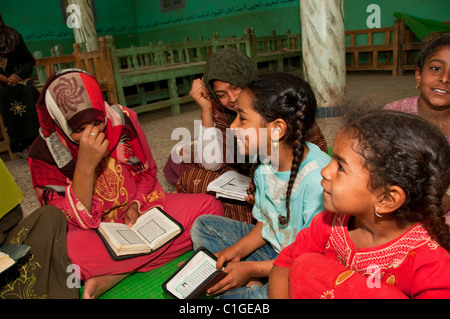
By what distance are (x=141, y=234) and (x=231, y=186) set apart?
512 mm

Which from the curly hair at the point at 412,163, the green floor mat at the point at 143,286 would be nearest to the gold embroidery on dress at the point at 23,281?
the green floor mat at the point at 143,286

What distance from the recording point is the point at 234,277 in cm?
131

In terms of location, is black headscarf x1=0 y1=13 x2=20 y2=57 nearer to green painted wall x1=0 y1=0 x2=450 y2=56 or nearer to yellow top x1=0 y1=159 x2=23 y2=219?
yellow top x1=0 y1=159 x2=23 y2=219

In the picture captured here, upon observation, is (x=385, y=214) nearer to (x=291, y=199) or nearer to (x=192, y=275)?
(x=291, y=199)

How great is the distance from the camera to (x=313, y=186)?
124 centimetres

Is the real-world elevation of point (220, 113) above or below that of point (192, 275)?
above

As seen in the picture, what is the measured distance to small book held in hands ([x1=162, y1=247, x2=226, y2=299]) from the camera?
49.6 inches

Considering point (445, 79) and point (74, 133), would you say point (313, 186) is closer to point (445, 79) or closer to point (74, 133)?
point (445, 79)

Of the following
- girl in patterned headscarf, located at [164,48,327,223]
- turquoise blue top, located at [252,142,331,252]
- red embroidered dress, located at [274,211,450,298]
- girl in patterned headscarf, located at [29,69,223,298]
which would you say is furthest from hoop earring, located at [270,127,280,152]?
girl in patterned headscarf, located at [29,69,223,298]

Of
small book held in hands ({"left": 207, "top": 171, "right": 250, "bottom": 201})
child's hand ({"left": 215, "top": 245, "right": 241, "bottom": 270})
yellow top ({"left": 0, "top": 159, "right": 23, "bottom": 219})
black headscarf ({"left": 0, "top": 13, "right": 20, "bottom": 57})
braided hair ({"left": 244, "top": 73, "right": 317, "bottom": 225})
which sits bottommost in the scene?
child's hand ({"left": 215, "top": 245, "right": 241, "bottom": 270})
